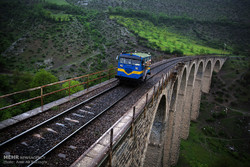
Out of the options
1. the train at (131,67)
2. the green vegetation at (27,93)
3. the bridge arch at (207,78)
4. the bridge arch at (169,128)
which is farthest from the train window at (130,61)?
the bridge arch at (207,78)

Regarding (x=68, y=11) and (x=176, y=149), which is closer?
(x=176, y=149)

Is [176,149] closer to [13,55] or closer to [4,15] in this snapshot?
[13,55]

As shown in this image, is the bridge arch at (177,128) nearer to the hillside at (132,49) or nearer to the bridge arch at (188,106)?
the hillside at (132,49)

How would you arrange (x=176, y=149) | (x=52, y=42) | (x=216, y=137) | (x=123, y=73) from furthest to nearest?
(x=52, y=42) < (x=216, y=137) < (x=176, y=149) < (x=123, y=73)

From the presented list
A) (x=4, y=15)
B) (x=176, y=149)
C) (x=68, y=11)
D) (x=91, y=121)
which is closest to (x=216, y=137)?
(x=176, y=149)

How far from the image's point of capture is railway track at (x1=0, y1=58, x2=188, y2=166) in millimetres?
4789

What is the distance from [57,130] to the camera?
597 cm

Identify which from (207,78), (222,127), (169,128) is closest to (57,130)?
(169,128)

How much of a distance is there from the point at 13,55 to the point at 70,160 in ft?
178

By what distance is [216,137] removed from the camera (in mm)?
29906

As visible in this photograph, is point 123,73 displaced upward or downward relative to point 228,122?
upward

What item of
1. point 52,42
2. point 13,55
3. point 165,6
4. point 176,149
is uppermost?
point 165,6

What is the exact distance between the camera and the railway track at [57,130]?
189 inches

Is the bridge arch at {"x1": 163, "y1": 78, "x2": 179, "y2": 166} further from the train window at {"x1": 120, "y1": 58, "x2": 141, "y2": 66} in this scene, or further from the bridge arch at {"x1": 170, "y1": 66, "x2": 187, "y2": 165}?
the train window at {"x1": 120, "y1": 58, "x2": 141, "y2": 66}
